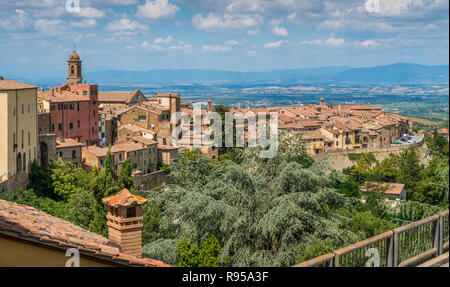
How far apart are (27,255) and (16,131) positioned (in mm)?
15469

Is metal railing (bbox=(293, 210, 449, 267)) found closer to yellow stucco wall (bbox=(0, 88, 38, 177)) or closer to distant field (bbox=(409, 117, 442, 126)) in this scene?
yellow stucco wall (bbox=(0, 88, 38, 177))

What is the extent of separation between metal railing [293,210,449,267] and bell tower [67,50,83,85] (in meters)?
29.5

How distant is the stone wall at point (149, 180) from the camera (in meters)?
22.8

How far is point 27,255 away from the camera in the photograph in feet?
10.9

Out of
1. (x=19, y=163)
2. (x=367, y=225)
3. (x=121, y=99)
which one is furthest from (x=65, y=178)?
(x=121, y=99)

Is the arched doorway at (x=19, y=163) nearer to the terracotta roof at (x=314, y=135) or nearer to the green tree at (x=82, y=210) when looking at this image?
the green tree at (x=82, y=210)

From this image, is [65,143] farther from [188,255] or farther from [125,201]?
[125,201]

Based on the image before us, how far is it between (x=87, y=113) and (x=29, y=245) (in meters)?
22.5

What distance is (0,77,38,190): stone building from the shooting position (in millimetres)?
16953

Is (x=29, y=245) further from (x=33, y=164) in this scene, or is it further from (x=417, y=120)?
(x=417, y=120)

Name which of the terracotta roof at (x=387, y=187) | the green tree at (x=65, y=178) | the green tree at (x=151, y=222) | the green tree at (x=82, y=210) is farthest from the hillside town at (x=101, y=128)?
the terracotta roof at (x=387, y=187)

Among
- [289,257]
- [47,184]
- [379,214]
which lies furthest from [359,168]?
[289,257]

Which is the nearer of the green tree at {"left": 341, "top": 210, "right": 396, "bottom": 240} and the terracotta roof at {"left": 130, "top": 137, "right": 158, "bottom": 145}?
the green tree at {"left": 341, "top": 210, "right": 396, "bottom": 240}

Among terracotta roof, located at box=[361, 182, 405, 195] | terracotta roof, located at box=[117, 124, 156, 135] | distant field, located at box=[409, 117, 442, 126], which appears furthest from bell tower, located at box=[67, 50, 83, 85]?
distant field, located at box=[409, 117, 442, 126]
